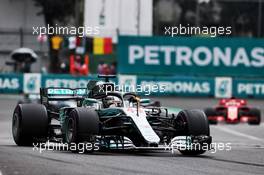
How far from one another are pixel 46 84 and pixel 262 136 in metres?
11.3

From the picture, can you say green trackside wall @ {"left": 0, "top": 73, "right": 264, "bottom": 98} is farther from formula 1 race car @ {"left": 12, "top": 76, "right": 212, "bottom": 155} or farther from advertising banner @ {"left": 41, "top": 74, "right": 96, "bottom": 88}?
formula 1 race car @ {"left": 12, "top": 76, "right": 212, "bottom": 155}

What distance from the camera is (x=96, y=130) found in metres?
14.1

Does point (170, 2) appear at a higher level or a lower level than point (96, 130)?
higher

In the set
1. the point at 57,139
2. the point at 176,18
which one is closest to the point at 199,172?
the point at 57,139

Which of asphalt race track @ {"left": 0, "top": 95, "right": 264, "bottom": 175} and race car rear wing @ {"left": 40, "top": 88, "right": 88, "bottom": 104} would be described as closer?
asphalt race track @ {"left": 0, "top": 95, "right": 264, "bottom": 175}

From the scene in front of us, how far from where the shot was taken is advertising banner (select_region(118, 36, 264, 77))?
110ft

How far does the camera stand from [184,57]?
33781 millimetres

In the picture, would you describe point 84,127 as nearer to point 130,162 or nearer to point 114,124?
point 114,124

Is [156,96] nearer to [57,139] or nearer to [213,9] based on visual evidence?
[213,9]

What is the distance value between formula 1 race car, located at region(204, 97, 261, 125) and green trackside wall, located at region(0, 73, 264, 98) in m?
4.73

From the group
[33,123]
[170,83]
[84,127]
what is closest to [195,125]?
[84,127]

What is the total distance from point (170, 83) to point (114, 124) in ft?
57.3

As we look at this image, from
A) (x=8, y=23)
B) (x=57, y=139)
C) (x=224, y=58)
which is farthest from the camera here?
(x=8, y=23)

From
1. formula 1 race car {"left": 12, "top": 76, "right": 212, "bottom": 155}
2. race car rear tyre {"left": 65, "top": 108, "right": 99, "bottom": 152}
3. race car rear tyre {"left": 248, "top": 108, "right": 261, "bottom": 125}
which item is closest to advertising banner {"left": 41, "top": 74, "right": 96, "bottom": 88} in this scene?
race car rear tyre {"left": 248, "top": 108, "right": 261, "bottom": 125}
